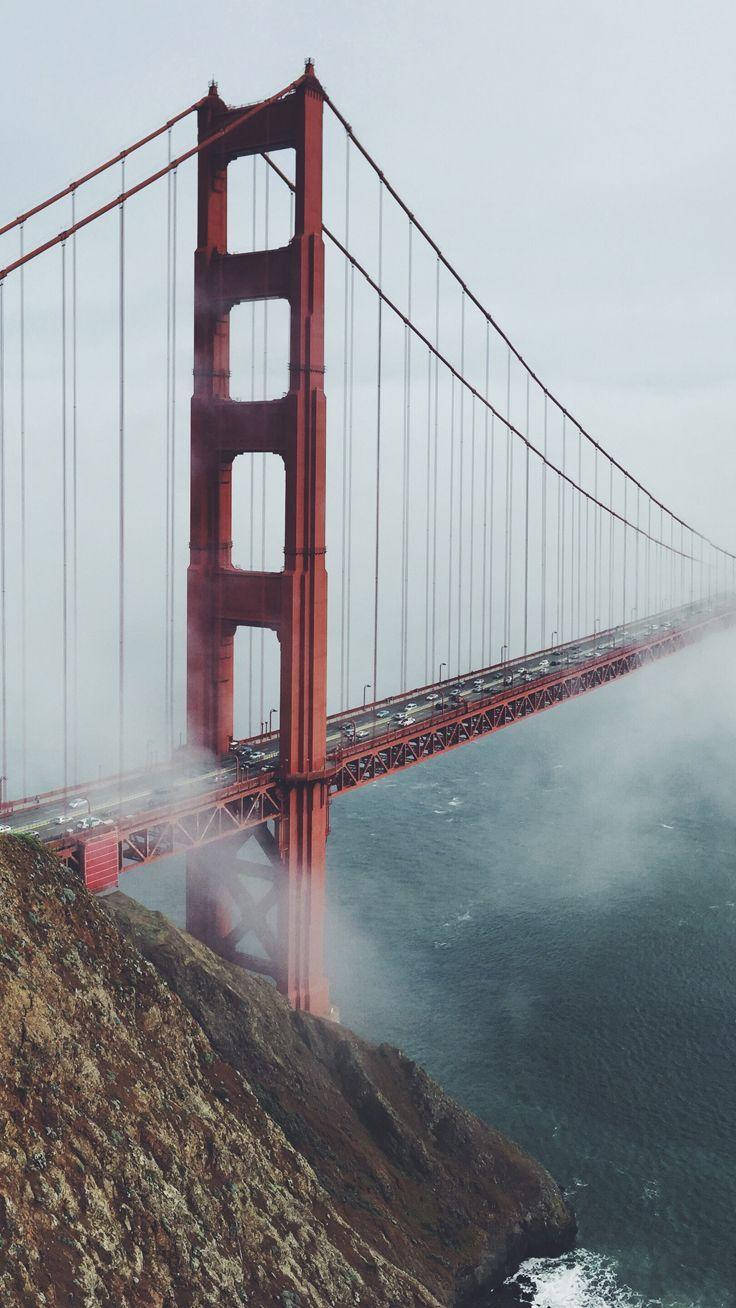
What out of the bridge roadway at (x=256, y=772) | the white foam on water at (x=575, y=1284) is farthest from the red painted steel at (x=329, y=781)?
the white foam on water at (x=575, y=1284)

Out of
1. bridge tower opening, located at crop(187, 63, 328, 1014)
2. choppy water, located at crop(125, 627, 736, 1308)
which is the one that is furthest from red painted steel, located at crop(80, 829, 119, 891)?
choppy water, located at crop(125, 627, 736, 1308)

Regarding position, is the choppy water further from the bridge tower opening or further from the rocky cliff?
the bridge tower opening

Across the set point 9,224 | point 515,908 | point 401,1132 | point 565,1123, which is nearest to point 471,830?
point 515,908

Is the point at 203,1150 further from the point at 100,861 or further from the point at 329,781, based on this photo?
the point at 329,781

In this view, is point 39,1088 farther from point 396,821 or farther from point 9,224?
point 396,821

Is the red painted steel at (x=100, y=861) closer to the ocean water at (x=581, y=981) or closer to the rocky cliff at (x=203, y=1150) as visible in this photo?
the rocky cliff at (x=203, y=1150)

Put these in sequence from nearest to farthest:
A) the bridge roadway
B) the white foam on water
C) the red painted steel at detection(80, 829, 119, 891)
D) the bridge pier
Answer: the red painted steel at detection(80, 829, 119, 891), the white foam on water, the bridge roadway, the bridge pier
